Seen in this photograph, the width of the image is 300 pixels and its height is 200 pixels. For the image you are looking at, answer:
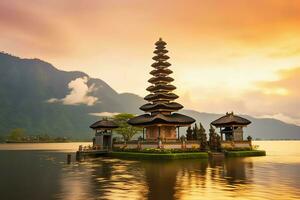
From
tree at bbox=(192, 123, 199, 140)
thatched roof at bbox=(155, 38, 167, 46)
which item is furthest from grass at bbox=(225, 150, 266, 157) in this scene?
thatched roof at bbox=(155, 38, 167, 46)

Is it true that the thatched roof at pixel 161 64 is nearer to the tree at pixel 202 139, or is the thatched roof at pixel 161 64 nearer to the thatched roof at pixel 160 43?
the thatched roof at pixel 160 43

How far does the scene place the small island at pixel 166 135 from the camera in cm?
5203

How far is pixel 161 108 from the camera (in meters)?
59.7

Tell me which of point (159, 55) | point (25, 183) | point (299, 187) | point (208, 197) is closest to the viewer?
point (208, 197)

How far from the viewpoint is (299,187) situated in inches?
855

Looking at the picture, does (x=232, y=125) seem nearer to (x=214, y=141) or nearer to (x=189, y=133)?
(x=214, y=141)

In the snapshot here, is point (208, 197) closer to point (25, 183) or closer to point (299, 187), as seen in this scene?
point (299, 187)

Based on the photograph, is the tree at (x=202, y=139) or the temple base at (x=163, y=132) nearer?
the tree at (x=202, y=139)

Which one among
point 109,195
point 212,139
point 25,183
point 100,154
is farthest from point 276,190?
point 100,154

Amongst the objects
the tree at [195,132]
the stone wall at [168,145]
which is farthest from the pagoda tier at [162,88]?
the stone wall at [168,145]

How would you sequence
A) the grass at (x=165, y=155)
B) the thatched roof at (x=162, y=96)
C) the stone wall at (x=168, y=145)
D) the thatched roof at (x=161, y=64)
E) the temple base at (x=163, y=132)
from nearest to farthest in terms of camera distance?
the grass at (x=165, y=155) → the stone wall at (x=168, y=145) → the temple base at (x=163, y=132) → the thatched roof at (x=162, y=96) → the thatched roof at (x=161, y=64)

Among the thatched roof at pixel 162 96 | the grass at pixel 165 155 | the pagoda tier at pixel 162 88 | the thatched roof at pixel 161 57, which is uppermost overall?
the thatched roof at pixel 161 57

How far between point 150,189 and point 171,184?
2674mm

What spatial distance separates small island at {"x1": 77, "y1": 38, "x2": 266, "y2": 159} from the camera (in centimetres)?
5203
